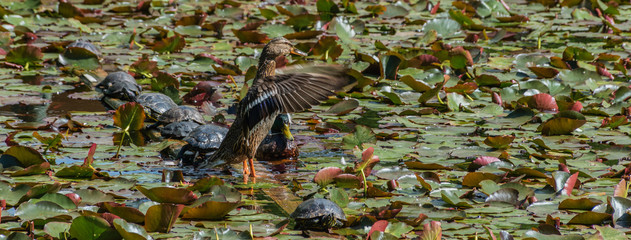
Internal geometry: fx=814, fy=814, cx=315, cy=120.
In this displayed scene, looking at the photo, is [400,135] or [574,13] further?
[574,13]

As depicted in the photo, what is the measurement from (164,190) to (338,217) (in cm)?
99

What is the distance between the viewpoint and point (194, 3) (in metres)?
12.9

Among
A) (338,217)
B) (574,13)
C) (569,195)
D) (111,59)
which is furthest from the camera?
(574,13)

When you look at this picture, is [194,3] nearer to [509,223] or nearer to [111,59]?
[111,59]

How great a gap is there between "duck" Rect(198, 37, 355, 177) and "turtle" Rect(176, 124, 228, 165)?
0.15m

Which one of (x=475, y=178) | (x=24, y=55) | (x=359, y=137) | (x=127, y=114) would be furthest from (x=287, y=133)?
(x=24, y=55)

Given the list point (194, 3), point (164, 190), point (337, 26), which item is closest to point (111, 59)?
point (337, 26)

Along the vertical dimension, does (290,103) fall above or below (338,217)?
above

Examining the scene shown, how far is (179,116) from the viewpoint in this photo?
672cm

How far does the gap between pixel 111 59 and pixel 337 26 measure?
102 inches

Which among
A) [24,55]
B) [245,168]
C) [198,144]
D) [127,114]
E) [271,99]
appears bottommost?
[245,168]

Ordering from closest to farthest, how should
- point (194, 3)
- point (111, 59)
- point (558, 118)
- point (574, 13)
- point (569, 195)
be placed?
point (569, 195), point (558, 118), point (111, 59), point (574, 13), point (194, 3)

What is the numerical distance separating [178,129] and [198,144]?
597 mm

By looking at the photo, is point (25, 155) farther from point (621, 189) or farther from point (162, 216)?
point (621, 189)
